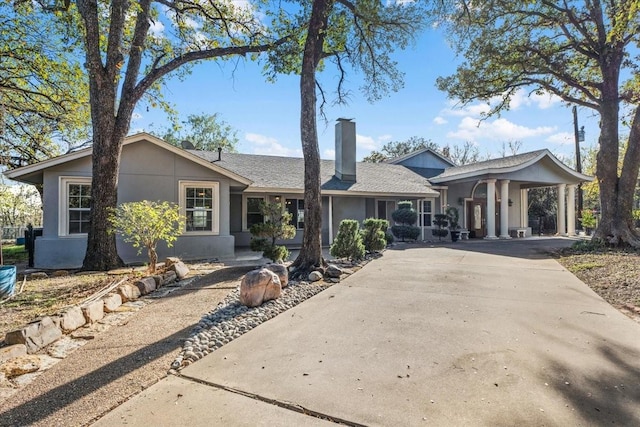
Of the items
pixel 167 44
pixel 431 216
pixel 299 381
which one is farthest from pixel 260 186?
pixel 299 381

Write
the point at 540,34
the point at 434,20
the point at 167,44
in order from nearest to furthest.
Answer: the point at 434,20
the point at 167,44
the point at 540,34

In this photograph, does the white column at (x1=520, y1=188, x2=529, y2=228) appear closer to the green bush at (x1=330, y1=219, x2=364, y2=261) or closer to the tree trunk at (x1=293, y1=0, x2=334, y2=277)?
the green bush at (x1=330, y1=219, x2=364, y2=261)

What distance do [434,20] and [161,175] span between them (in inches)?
376

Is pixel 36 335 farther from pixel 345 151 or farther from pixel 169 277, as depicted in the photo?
pixel 345 151

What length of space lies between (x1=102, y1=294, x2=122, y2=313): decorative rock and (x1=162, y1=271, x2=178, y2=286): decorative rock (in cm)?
150

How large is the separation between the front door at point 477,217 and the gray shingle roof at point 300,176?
125 inches

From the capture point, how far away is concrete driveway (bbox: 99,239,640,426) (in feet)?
8.63

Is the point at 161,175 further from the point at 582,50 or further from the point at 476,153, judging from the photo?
the point at 476,153

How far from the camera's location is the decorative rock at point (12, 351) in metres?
3.46

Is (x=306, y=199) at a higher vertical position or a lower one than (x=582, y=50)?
lower

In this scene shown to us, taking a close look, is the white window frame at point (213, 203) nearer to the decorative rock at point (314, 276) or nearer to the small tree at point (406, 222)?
the decorative rock at point (314, 276)

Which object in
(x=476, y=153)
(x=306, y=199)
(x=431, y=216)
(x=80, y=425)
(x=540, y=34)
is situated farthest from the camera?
(x=476, y=153)

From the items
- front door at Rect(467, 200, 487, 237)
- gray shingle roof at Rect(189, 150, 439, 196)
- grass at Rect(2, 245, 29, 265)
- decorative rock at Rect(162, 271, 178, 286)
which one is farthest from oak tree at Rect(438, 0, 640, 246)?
grass at Rect(2, 245, 29, 265)

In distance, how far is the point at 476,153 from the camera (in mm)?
41562
